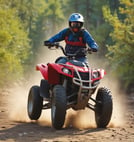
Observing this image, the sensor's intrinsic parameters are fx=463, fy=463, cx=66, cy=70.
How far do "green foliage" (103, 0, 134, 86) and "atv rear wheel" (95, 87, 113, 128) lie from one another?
10.9 meters

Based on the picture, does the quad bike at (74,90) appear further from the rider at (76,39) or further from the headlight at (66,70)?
the rider at (76,39)

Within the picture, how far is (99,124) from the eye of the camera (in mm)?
9766

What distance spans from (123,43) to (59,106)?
12805 mm

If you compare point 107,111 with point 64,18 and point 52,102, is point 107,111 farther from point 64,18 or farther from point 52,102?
point 64,18

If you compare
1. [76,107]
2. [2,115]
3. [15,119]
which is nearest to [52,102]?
[76,107]

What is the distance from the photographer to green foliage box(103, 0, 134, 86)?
20.8 meters

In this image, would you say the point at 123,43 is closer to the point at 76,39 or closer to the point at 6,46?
the point at 6,46

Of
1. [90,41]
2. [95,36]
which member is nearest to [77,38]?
[90,41]

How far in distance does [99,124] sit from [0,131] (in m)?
2.09

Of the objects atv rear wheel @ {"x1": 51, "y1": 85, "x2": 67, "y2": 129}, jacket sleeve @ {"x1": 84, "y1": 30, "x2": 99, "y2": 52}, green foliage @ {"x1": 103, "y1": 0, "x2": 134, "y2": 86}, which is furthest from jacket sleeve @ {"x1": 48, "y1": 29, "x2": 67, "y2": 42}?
green foliage @ {"x1": 103, "y1": 0, "x2": 134, "y2": 86}

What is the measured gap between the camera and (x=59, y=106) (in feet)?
29.6

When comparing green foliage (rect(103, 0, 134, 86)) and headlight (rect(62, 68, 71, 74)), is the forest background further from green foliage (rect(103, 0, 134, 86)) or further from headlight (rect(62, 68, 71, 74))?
headlight (rect(62, 68, 71, 74))

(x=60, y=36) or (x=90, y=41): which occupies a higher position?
(x=60, y=36)

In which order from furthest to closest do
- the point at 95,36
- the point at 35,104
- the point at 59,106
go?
the point at 95,36 < the point at 35,104 < the point at 59,106
